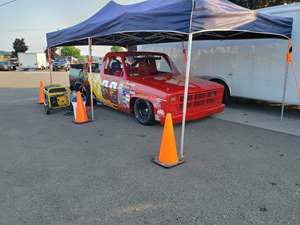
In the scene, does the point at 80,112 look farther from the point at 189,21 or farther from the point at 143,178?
the point at 189,21

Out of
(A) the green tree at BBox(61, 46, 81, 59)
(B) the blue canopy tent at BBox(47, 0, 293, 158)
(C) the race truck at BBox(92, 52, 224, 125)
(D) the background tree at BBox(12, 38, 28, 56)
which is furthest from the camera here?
(A) the green tree at BBox(61, 46, 81, 59)

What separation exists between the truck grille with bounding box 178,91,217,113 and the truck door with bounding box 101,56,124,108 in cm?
193

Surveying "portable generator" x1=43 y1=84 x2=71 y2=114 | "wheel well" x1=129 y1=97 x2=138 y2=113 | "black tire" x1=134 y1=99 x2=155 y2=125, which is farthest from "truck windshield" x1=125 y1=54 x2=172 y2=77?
"portable generator" x1=43 y1=84 x2=71 y2=114

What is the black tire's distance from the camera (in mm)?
5802

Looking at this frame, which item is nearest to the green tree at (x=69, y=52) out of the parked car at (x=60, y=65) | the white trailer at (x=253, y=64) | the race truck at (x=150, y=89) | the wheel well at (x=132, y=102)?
the parked car at (x=60, y=65)

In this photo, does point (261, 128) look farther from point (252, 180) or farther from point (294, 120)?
point (252, 180)

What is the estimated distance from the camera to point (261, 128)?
19.6ft

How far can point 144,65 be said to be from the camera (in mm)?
6961

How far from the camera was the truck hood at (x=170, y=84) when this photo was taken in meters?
5.57

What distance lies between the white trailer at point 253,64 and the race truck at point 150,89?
63.3 inches

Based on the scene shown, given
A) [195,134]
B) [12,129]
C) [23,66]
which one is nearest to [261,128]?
[195,134]

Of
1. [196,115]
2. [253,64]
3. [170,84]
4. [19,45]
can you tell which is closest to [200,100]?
[196,115]

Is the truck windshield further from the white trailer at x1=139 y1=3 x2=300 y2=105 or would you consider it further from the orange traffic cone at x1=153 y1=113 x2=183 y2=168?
the orange traffic cone at x1=153 y1=113 x2=183 y2=168

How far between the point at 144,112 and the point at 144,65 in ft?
5.00
